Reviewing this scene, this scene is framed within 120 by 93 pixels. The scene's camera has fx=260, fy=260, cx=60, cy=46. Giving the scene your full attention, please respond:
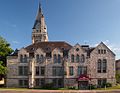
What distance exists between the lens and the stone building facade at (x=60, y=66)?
66.0 metres

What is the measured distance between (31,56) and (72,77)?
11.9 m

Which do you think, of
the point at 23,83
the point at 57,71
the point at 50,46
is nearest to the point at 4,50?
the point at 23,83

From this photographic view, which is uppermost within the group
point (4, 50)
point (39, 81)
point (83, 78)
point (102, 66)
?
point (4, 50)

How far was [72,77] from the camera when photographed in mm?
65750

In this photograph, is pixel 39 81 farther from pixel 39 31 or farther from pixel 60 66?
pixel 39 31

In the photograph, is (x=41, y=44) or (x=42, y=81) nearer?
(x=42, y=81)

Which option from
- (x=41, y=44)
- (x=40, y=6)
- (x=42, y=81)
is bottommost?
(x=42, y=81)

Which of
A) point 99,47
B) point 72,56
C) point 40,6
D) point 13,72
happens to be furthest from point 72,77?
point 40,6

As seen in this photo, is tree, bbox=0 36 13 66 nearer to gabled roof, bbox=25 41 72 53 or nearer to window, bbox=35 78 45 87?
gabled roof, bbox=25 41 72 53

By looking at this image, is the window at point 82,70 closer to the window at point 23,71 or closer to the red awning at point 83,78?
the red awning at point 83,78

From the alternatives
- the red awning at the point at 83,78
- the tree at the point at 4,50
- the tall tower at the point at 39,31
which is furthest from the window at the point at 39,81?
the tall tower at the point at 39,31

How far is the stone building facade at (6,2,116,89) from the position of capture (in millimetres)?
66000

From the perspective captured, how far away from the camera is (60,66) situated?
6650 centimetres

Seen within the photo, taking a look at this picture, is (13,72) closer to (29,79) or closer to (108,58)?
(29,79)
